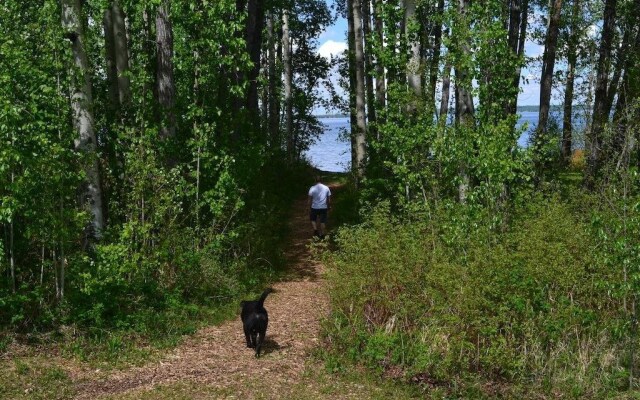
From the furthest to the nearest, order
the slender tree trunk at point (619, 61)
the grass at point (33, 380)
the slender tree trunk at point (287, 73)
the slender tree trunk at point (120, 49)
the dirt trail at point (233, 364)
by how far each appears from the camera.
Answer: the slender tree trunk at point (287, 73), the slender tree trunk at point (619, 61), the slender tree trunk at point (120, 49), the dirt trail at point (233, 364), the grass at point (33, 380)

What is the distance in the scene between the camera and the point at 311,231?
17.8m

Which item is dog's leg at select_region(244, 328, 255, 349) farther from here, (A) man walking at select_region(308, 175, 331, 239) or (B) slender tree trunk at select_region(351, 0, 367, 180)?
(B) slender tree trunk at select_region(351, 0, 367, 180)

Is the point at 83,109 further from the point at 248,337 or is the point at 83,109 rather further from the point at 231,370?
the point at 231,370

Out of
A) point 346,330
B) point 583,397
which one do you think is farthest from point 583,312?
point 346,330

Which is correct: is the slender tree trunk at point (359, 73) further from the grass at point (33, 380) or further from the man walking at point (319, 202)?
the grass at point (33, 380)

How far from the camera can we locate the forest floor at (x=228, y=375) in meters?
7.35

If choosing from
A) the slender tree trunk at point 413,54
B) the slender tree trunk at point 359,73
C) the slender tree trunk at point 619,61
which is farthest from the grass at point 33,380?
the slender tree trunk at point 619,61

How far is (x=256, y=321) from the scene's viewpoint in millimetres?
8484

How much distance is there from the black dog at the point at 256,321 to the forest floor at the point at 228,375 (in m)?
0.19

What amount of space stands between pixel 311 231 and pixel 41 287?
9.88 metres

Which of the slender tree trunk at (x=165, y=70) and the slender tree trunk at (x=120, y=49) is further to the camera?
the slender tree trunk at (x=120, y=49)

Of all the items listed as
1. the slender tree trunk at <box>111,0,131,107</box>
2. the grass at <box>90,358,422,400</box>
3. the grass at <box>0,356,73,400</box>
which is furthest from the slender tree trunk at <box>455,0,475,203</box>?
the slender tree trunk at <box>111,0,131,107</box>

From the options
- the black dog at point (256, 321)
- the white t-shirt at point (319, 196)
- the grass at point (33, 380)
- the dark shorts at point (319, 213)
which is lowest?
the grass at point (33, 380)

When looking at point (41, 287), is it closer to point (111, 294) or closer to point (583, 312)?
point (111, 294)
